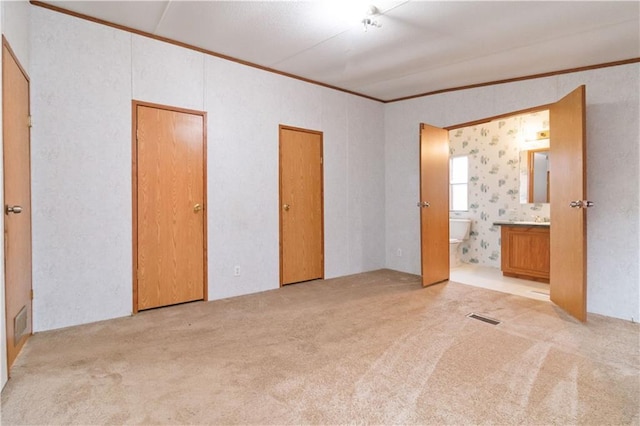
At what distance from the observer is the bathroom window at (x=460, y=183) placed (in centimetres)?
596

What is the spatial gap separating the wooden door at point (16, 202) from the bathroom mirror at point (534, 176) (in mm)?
5783

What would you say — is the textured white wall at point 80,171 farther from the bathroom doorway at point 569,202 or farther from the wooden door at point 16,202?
the bathroom doorway at point 569,202

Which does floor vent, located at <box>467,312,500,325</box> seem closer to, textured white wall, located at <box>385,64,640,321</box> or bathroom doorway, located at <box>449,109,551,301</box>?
textured white wall, located at <box>385,64,640,321</box>

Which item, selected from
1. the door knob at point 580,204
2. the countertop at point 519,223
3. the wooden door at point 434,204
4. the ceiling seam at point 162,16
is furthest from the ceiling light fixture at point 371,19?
the countertop at point 519,223

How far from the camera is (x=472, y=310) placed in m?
3.36

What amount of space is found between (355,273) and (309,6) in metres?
3.39

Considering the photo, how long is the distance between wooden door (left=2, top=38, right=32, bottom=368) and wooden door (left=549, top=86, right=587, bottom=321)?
13.9ft

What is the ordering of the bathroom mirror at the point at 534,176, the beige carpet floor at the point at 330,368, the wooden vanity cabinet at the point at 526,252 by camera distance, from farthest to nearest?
the bathroom mirror at the point at 534,176 → the wooden vanity cabinet at the point at 526,252 → the beige carpet floor at the point at 330,368

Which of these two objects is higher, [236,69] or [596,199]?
[236,69]

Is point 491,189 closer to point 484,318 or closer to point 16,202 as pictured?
point 484,318

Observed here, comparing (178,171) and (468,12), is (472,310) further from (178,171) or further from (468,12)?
(178,171)

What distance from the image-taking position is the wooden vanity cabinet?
460cm

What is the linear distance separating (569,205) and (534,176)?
2071mm

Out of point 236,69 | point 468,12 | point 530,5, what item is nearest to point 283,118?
point 236,69
